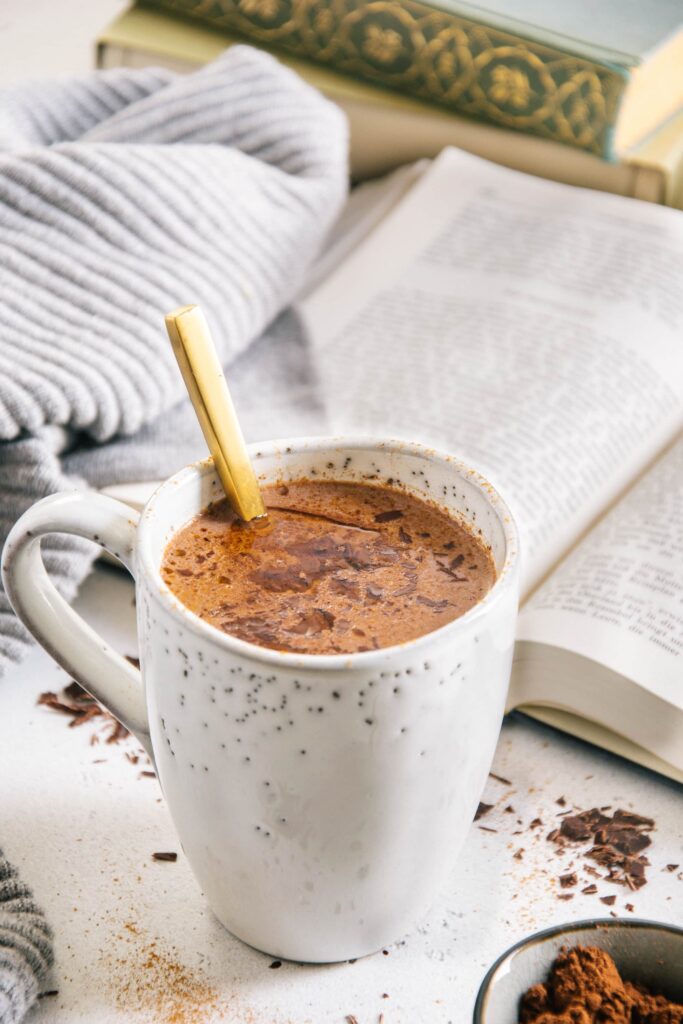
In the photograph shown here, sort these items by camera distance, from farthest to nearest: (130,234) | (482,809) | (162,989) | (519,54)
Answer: (519,54) → (130,234) → (482,809) → (162,989)

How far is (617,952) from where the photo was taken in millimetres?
591

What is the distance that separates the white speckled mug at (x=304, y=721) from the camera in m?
0.50

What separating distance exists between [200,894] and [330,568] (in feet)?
0.78

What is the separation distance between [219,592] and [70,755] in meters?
0.26

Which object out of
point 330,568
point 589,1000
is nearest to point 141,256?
point 330,568

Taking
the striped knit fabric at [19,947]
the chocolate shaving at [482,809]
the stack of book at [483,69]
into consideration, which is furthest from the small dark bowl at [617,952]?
the stack of book at [483,69]

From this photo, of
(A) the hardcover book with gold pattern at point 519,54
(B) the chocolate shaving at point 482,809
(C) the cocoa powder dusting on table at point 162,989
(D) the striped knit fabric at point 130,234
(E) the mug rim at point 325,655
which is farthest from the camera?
(A) the hardcover book with gold pattern at point 519,54

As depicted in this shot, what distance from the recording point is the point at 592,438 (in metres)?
0.99

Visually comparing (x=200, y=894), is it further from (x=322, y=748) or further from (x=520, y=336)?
(x=520, y=336)

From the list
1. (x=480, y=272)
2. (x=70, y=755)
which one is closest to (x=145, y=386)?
(x=70, y=755)

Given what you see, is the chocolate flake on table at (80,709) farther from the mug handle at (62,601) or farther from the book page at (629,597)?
Result: the book page at (629,597)

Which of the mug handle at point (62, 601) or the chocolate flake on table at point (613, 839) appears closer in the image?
the mug handle at point (62, 601)

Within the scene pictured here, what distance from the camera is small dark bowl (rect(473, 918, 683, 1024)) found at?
0.57m

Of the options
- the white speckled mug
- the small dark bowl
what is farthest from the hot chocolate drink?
the small dark bowl
